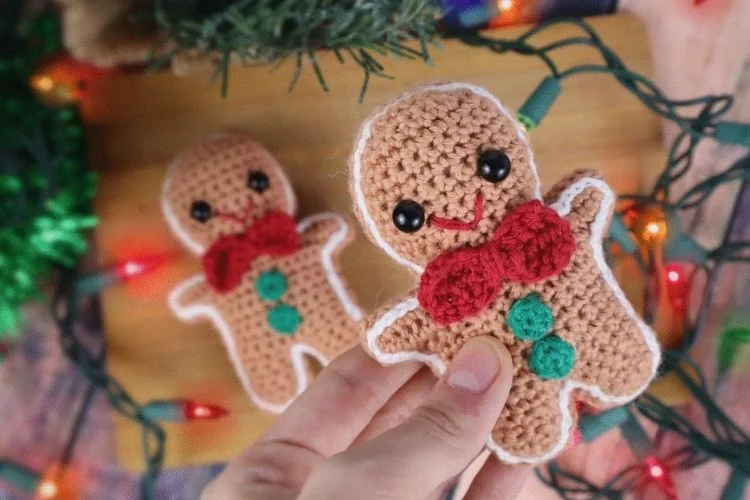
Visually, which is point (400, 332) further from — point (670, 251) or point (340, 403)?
point (670, 251)

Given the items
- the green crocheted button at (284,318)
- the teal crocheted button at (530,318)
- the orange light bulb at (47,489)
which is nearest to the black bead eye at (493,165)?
the teal crocheted button at (530,318)

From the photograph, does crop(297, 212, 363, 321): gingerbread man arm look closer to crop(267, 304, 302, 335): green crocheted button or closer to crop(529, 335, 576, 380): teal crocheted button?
crop(267, 304, 302, 335): green crocheted button

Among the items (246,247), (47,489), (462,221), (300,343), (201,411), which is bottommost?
(47,489)

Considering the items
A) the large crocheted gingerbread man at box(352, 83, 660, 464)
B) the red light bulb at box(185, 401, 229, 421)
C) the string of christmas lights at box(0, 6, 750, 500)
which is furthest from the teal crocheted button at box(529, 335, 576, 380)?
the red light bulb at box(185, 401, 229, 421)

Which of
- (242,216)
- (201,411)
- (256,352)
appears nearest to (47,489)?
(201,411)

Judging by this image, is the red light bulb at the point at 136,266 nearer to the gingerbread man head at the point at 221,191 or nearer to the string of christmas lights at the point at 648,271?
the string of christmas lights at the point at 648,271
